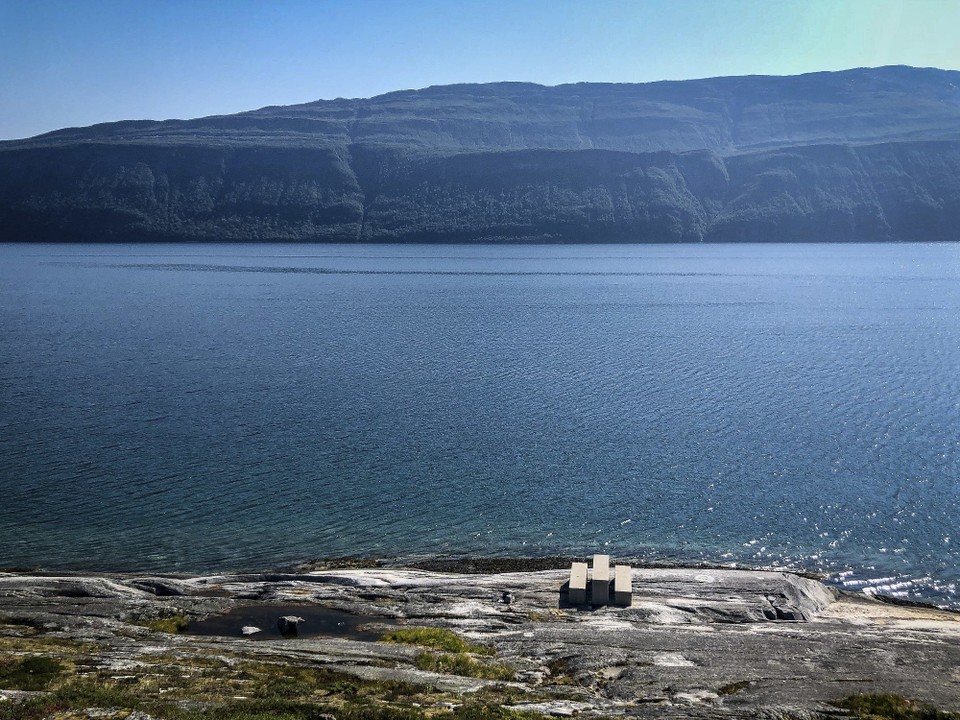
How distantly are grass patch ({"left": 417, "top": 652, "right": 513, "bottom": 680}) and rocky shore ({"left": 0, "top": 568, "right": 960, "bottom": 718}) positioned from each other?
0.21 feet

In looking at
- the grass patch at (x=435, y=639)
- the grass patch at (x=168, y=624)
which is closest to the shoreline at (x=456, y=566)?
the grass patch at (x=168, y=624)

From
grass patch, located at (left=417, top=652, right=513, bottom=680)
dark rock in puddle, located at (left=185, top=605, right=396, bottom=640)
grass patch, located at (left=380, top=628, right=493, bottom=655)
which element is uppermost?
grass patch, located at (left=417, top=652, right=513, bottom=680)

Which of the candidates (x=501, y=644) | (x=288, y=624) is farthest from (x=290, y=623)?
(x=501, y=644)

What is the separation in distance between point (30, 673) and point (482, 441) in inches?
1404

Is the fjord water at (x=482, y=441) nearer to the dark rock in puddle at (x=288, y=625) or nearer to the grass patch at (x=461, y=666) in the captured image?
the dark rock in puddle at (x=288, y=625)

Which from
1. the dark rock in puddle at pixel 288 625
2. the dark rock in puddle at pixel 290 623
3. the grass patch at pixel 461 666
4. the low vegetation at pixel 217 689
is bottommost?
the dark rock in puddle at pixel 290 623

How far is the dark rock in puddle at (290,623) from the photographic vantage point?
26672mm

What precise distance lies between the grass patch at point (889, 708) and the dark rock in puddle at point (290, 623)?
1314 cm

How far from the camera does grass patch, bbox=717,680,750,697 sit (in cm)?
2159

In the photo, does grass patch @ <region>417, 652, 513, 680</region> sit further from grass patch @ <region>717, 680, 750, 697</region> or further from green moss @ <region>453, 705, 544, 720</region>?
grass patch @ <region>717, 680, 750, 697</region>

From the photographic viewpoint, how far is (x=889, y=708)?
20.4 metres

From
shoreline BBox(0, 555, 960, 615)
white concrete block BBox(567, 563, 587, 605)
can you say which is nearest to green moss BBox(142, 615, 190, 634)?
shoreline BBox(0, 555, 960, 615)

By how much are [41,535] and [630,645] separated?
27635mm

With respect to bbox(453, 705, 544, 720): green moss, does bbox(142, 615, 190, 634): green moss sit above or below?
below
